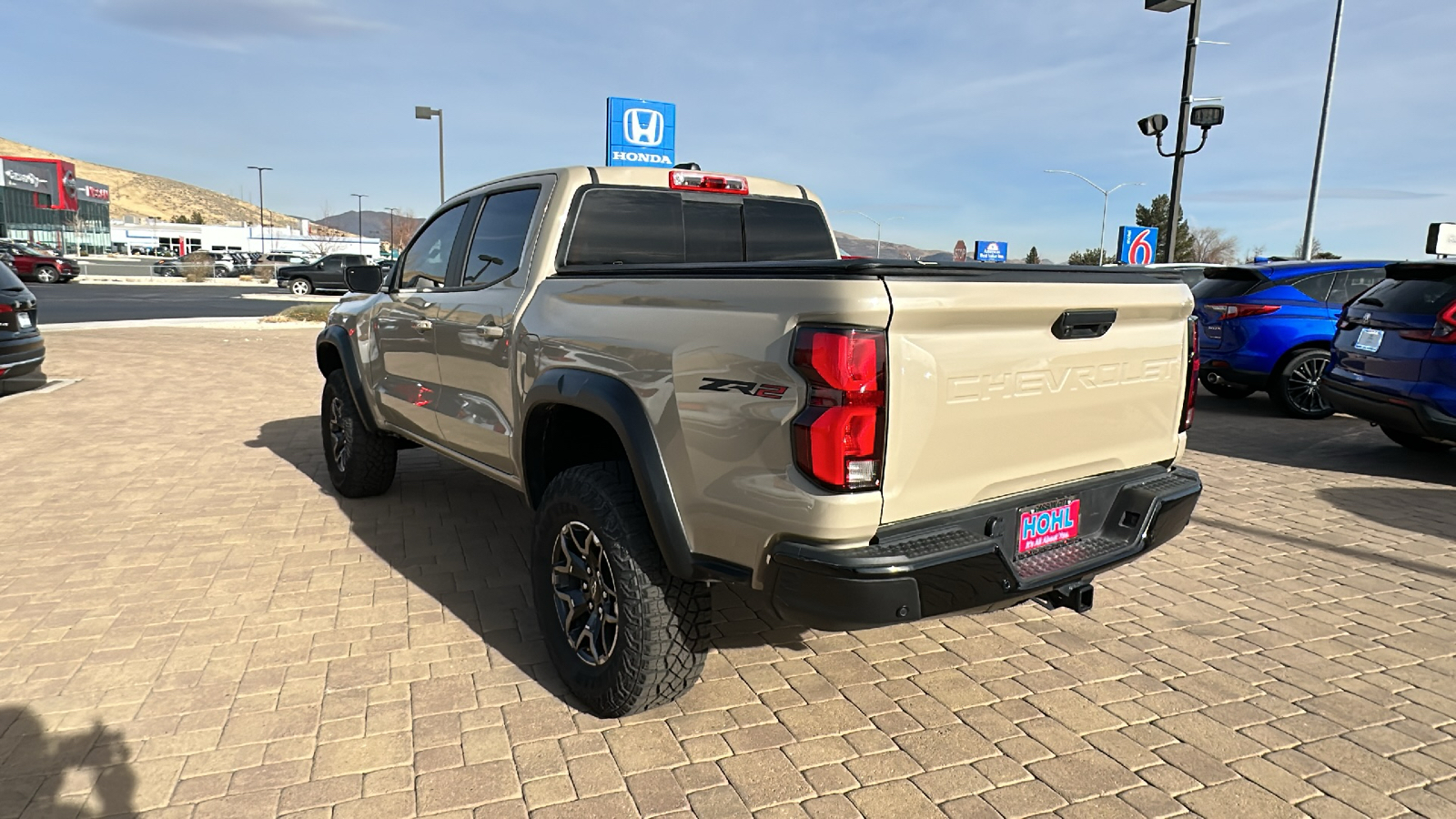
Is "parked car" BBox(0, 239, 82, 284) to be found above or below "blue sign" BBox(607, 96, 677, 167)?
below

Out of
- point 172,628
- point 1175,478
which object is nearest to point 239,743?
point 172,628

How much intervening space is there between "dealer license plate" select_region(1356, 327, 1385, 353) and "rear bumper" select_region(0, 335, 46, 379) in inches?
492

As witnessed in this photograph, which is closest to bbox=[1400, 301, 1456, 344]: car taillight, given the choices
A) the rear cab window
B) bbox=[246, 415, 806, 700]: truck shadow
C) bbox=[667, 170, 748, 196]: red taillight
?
the rear cab window

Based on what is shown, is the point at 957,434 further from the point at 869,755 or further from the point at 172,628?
the point at 172,628

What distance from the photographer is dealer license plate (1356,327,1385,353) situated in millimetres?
6953

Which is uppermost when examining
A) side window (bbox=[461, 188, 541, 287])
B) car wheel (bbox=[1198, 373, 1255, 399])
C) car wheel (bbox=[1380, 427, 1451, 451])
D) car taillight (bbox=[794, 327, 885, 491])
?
side window (bbox=[461, 188, 541, 287])

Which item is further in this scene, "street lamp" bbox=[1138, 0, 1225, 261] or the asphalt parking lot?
the asphalt parking lot

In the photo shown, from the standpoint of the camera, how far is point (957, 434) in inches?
102

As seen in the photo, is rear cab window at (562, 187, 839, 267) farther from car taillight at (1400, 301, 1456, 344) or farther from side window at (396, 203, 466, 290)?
car taillight at (1400, 301, 1456, 344)

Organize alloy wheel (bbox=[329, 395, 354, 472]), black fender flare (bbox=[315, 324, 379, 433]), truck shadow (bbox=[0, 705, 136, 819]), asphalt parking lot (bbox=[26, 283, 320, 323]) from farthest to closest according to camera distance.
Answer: asphalt parking lot (bbox=[26, 283, 320, 323]) < alloy wheel (bbox=[329, 395, 354, 472]) < black fender flare (bbox=[315, 324, 379, 433]) < truck shadow (bbox=[0, 705, 136, 819])

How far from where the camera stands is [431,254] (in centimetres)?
498

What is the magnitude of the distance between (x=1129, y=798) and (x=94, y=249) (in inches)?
4694

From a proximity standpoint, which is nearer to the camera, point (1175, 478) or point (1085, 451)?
point (1085, 451)

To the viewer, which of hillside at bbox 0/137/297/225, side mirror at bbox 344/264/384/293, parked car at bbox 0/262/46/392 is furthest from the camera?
hillside at bbox 0/137/297/225
